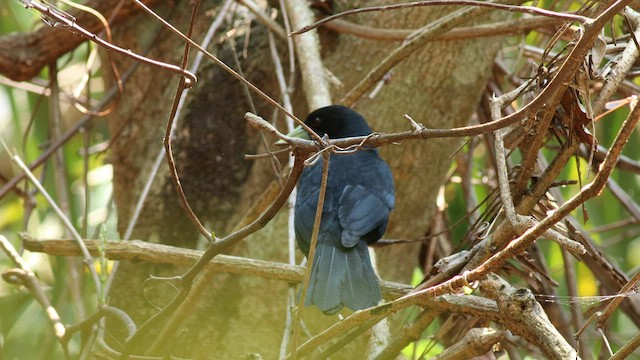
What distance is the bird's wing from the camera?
3.71 meters

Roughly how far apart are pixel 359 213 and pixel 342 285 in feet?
2.03

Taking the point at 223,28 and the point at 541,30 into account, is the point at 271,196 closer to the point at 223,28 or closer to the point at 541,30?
the point at 223,28

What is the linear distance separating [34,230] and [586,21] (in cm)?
443

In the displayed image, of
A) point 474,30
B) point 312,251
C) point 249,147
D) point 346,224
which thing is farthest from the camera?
point 249,147

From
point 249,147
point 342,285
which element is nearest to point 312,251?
point 342,285

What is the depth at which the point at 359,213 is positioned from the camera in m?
3.84

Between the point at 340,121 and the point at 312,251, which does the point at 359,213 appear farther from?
the point at 312,251

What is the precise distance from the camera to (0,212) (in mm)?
5859

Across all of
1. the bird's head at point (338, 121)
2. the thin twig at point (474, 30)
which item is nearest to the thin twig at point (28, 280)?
the bird's head at point (338, 121)

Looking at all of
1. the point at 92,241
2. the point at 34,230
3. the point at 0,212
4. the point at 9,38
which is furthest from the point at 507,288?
the point at 0,212

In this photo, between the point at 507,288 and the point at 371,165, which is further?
the point at 371,165

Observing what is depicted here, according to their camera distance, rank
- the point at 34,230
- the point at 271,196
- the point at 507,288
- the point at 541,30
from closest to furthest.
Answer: the point at 507,288 → the point at 271,196 → the point at 541,30 → the point at 34,230

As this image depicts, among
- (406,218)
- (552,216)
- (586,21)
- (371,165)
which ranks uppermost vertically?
(586,21)

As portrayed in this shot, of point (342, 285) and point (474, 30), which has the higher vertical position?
point (474, 30)
